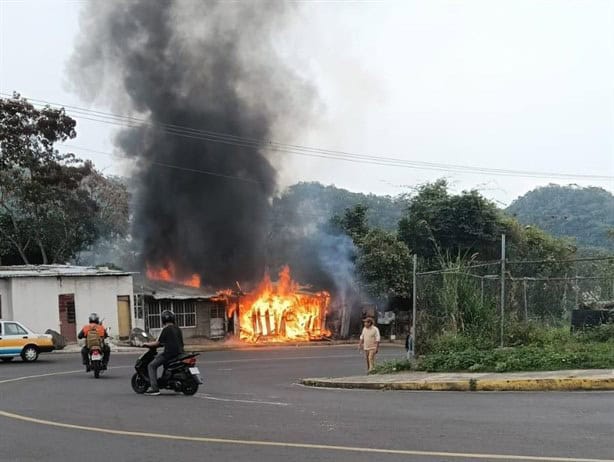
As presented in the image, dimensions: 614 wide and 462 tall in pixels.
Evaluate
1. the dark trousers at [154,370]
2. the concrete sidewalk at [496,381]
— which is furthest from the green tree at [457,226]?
the dark trousers at [154,370]

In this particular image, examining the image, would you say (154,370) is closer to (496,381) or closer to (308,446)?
(496,381)

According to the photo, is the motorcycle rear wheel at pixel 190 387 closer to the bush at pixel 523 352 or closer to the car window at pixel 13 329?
the bush at pixel 523 352

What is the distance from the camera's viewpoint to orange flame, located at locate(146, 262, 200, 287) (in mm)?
42375

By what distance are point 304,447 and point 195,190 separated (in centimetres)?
3612

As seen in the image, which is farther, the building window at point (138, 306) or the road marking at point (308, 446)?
the building window at point (138, 306)

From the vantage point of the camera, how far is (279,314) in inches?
1625

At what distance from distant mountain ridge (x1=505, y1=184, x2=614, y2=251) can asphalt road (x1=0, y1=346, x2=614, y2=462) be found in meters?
57.6

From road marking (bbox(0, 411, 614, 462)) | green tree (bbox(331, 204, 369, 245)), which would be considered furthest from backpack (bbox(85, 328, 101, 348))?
green tree (bbox(331, 204, 369, 245))

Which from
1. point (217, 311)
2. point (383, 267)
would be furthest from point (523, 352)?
point (217, 311)

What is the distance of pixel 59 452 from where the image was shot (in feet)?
25.8

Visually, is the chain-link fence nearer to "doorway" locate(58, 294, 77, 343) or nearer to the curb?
the curb

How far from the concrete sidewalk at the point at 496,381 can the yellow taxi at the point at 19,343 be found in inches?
531

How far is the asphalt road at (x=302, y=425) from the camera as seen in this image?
7461 millimetres

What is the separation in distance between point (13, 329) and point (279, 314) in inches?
709
